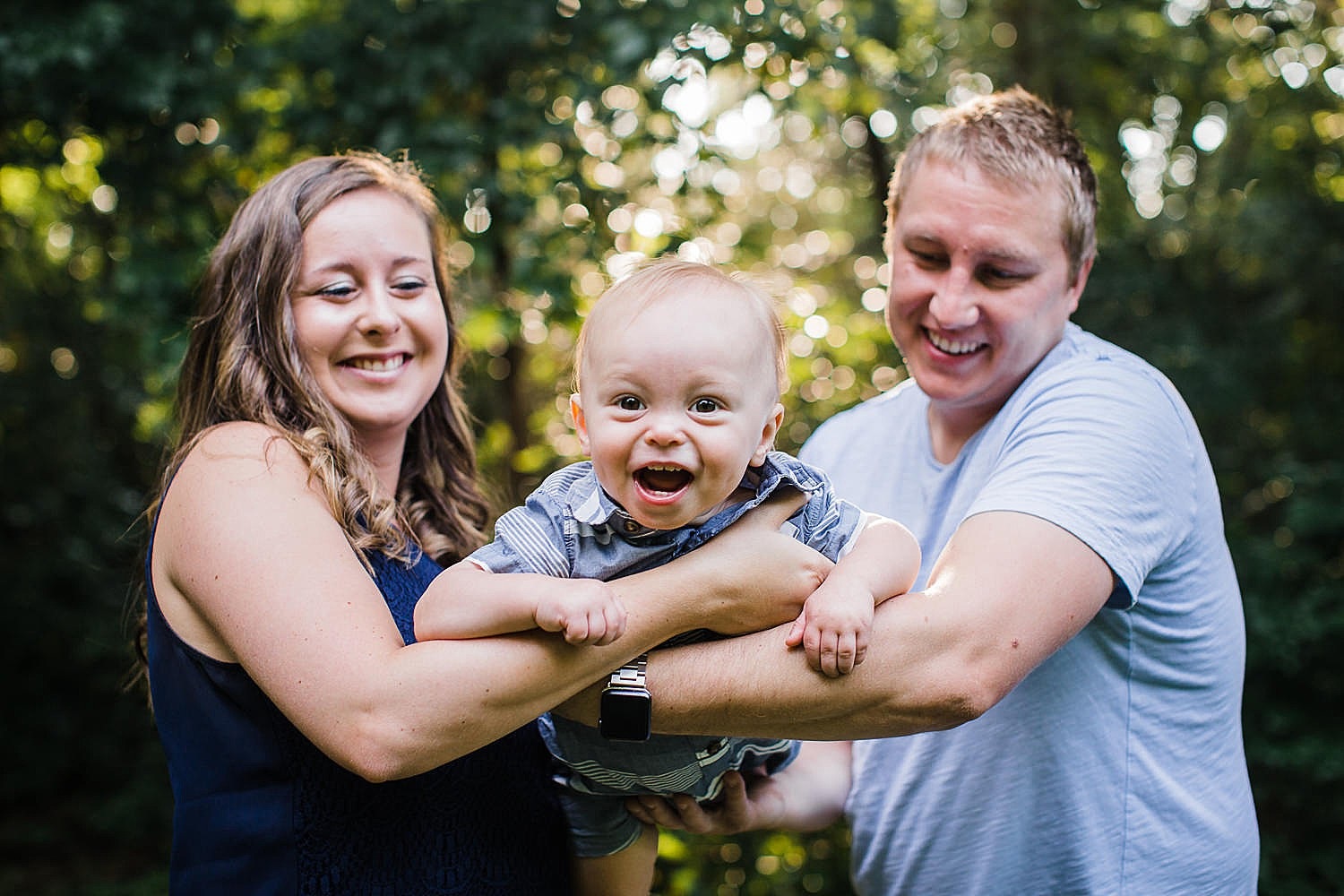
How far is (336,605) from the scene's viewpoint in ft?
5.49

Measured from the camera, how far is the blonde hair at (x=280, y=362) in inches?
77.5

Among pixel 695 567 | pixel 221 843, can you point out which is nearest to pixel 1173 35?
pixel 695 567

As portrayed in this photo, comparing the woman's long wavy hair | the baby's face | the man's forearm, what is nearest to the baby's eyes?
the baby's face

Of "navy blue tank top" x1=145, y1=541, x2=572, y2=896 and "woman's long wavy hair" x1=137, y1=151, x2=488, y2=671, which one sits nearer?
"navy blue tank top" x1=145, y1=541, x2=572, y2=896

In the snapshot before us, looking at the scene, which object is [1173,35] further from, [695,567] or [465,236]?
[695,567]

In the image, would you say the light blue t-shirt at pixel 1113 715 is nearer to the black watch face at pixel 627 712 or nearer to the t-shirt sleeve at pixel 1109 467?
the t-shirt sleeve at pixel 1109 467

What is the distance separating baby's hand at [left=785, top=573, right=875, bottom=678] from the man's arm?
0.08ft

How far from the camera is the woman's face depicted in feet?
6.81

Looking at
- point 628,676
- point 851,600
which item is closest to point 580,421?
point 628,676

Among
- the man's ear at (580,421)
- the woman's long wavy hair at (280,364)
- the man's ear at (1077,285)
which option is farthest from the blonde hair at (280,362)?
the man's ear at (1077,285)

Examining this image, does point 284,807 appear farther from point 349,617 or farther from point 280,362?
point 280,362

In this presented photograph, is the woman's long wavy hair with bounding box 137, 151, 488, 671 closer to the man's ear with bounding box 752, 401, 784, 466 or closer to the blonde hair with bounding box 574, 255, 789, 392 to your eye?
the blonde hair with bounding box 574, 255, 789, 392

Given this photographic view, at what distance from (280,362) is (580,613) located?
877 mm

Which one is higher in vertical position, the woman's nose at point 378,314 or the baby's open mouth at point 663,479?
the woman's nose at point 378,314
